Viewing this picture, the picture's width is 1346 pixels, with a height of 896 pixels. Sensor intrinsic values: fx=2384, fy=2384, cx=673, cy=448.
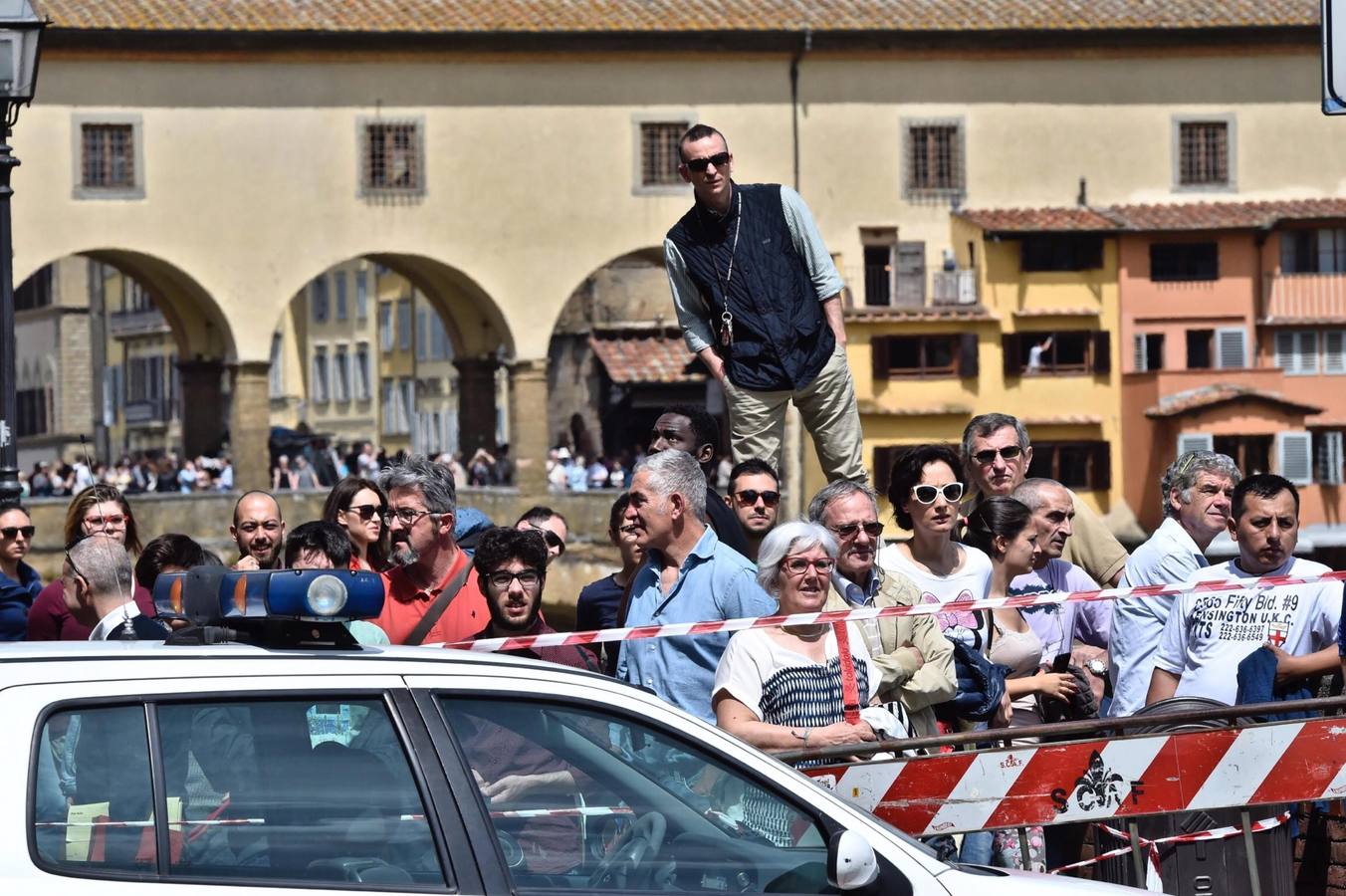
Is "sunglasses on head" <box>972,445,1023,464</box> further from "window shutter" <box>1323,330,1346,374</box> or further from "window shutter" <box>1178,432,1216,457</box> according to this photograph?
"window shutter" <box>1323,330,1346,374</box>

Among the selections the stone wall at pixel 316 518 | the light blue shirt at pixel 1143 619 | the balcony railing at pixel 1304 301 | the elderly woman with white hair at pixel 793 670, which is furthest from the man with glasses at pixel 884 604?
the balcony railing at pixel 1304 301

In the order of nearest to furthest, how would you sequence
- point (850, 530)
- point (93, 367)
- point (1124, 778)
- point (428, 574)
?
point (1124, 778), point (850, 530), point (428, 574), point (93, 367)

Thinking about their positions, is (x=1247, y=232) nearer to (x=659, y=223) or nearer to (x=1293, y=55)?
(x=1293, y=55)

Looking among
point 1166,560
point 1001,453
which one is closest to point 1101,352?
point 1001,453

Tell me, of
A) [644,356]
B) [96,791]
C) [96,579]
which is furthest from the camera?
[644,356]

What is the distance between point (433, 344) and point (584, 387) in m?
12.4

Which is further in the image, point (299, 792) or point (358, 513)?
point (358, 513)

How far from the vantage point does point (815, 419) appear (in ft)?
33.3

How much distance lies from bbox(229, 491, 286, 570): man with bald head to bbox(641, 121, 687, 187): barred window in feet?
128

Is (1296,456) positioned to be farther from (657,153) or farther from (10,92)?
(10,92)

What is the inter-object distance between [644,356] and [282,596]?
60.4 metres

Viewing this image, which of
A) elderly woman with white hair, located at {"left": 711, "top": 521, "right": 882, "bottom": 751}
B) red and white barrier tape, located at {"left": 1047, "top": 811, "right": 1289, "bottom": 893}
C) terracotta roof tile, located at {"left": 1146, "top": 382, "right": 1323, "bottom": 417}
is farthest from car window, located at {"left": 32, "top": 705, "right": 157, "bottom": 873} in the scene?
terracotta roof tile, located at {"left": 1146, "top": 382, "right": 1323, "bottom": 417}

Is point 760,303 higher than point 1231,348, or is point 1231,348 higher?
point 1231,348

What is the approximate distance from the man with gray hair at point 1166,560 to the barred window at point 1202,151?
4289 centimetres
